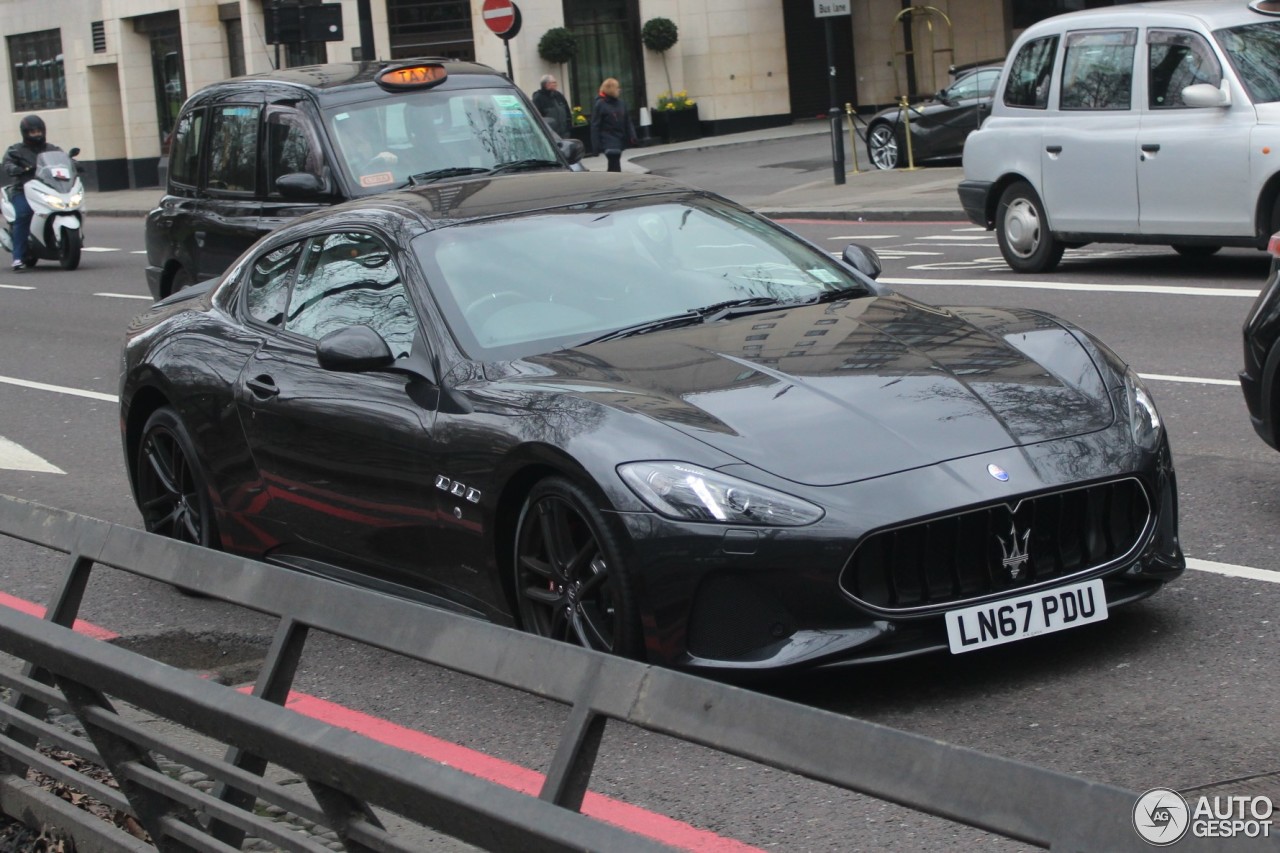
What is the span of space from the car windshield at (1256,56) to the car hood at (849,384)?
755 centimetres

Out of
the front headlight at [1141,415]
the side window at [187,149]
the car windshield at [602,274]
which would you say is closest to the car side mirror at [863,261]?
the car windshield at [602,274]

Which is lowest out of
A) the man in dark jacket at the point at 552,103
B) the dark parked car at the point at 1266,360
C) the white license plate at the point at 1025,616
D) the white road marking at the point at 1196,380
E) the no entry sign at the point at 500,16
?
the white road marking at the point at 1196,380

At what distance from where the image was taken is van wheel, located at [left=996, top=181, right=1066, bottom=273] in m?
14.7

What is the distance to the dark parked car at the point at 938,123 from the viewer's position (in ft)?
85.9

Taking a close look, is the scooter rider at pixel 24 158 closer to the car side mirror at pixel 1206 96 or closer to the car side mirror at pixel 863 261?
the car side mirror at pixel 1206 96

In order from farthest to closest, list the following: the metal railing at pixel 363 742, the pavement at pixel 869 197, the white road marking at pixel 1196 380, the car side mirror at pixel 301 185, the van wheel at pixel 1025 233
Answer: the pavement at pixel 869 197, the van wheel at pixel 1025 233, the car side mirror at pixel 301 185, the white road marking at pixel 1196 380, the metal railing at pixel 363 742

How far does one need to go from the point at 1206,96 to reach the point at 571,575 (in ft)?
29.2

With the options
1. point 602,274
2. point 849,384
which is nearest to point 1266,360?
point 849,384

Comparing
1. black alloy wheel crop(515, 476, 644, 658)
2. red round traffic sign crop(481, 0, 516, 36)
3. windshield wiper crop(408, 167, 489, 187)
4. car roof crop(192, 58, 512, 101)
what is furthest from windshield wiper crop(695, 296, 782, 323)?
red round traffic sign crop(481, 0, 516, 36)

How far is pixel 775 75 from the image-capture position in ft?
130

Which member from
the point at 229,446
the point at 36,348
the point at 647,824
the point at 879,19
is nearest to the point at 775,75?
the point at 879,19

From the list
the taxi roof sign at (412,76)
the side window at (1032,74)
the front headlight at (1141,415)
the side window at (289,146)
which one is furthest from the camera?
the side window at (1032,74)

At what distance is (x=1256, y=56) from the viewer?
1305cm

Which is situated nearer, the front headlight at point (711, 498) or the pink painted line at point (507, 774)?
the pink painted line at point (507, 774)
